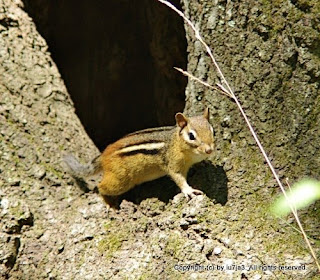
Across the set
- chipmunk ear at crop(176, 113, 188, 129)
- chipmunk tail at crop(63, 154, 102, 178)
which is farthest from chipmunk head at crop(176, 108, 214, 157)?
chipmunk tail at crop(63, 154, 102, 178)

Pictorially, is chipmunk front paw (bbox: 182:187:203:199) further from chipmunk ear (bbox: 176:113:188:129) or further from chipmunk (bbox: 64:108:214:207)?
chipmunk ear (bbox: 176:113:188:129)

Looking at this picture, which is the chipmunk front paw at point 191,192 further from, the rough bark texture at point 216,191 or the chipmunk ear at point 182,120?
the chipmunk ear at point 182,120

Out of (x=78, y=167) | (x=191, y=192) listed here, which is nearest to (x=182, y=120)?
(x=191, y=192)

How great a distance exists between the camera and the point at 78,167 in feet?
11.2

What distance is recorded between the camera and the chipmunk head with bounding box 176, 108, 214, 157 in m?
3.07

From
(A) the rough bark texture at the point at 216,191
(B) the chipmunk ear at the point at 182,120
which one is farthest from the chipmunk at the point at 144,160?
(A) the rough bark texture at the point at 216,191

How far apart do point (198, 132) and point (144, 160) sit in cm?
52

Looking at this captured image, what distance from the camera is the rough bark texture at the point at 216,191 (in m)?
2.80

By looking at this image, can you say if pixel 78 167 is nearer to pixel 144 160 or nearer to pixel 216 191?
pixel 144 160

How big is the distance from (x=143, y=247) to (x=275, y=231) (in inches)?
28.6

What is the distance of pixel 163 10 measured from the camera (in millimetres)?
4125

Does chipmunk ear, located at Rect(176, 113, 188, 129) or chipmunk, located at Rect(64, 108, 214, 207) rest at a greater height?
chipmunk ear, located at Rect(176, 113, 188, 129)

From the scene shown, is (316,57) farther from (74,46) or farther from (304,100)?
(74,46)

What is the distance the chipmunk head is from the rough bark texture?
8 cm
